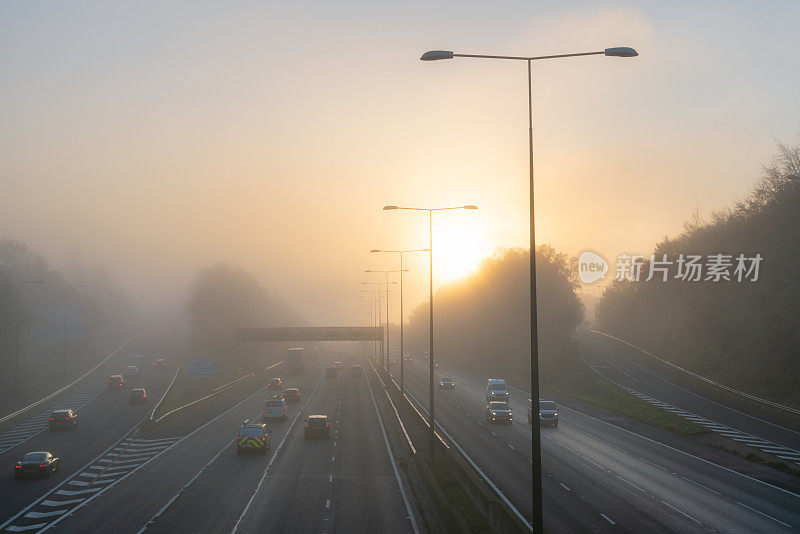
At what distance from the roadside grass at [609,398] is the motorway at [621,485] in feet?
14.1

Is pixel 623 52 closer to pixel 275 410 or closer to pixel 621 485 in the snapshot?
pixel 621 485

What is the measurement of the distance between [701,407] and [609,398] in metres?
10.9

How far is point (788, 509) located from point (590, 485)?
26.4 feet

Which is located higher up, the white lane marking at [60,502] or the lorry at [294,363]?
the white lane marking at [60,502]

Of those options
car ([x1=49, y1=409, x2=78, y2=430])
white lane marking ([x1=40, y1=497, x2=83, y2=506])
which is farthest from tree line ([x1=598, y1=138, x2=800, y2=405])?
car ([x1=49, y1=409, x2=78, y2=430])

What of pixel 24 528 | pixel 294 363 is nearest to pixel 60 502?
pixel 24 528

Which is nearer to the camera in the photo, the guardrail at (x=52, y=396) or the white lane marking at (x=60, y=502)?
the white lane marking at (x=60, y=502)

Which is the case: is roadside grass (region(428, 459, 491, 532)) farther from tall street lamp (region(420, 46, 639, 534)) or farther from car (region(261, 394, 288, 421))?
car (region(261, 394, 288, 421))

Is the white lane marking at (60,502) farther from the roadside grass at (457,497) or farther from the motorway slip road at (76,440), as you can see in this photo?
the roadside grass at (457,497)

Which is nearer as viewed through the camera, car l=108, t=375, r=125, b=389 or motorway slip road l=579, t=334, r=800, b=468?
motorway slip road l=579, t=334, r=800, b=468

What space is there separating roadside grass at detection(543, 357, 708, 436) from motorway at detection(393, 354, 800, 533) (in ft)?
14.1

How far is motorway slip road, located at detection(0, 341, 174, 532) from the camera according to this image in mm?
31111

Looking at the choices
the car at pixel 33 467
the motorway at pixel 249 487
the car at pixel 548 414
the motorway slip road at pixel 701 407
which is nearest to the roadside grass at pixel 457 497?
the motorway at pixel 249 487

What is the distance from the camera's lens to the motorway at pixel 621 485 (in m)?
24.6
